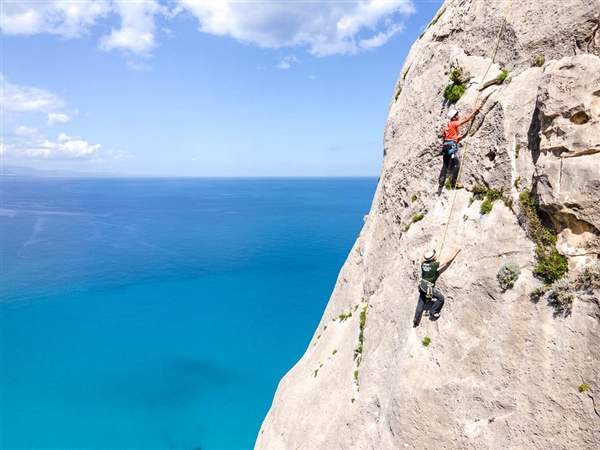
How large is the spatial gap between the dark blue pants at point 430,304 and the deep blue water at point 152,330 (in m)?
30.3

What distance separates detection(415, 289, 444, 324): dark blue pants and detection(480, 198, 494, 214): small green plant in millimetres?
2903

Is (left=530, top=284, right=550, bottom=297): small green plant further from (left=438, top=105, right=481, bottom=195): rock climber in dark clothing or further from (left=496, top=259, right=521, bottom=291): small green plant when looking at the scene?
(left=438, top=105, right=481, bottom=195): rock climber in dark clothing

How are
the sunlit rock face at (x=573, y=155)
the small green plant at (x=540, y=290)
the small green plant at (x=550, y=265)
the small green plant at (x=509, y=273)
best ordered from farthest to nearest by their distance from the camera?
the small green plant at (x=509, y=273) → the small green plant at (x=540, y=290) → the small green plant at (x=550, y=265) → the sunlit rock face at (x=573, y=155)

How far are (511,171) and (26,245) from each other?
4145 inches

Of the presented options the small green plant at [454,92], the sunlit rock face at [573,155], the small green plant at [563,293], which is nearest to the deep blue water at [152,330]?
the small green plant at [563,293]

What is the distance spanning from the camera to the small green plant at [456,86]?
11977mm

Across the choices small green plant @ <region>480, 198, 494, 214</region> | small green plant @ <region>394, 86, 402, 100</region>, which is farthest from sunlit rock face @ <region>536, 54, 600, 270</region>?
small green plant @ <region>394, 86, 402, 100</region>

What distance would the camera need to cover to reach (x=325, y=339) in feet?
61.7

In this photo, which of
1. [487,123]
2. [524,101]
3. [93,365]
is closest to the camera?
[524,101]

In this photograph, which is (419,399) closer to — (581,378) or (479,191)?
(581,378)

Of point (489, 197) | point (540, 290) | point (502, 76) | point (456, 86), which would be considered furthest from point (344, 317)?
point (502, 76)

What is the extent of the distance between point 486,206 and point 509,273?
219 cm

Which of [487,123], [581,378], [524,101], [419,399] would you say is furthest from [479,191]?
[419,399]

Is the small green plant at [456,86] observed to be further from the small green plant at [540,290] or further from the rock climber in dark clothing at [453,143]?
the small green plant at [540,290]
